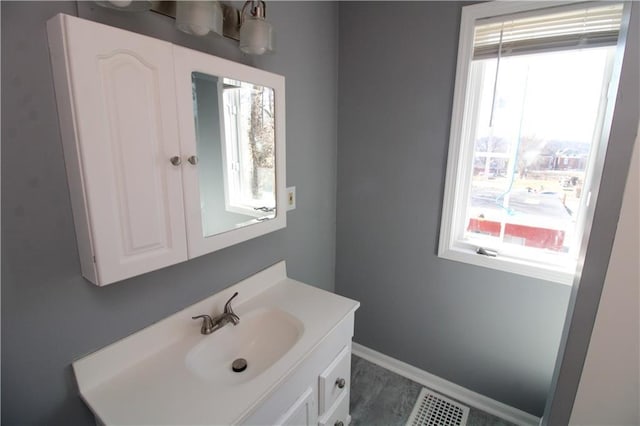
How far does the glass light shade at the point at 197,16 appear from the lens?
0.86 metres

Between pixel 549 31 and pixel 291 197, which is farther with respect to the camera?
pixel 291 197

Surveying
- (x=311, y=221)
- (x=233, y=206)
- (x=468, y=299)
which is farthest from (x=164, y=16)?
(x=468, y=299)

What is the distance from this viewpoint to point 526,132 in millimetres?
1440

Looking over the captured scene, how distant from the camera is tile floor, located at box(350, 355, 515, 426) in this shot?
1.62 metres

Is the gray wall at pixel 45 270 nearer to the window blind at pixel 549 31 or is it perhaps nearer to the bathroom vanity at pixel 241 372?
the bathroom vanity at pixel 241 372

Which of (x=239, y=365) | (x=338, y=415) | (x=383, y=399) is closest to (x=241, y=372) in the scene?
(x=239, y=365)

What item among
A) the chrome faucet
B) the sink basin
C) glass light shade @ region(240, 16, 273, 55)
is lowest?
the sink basin

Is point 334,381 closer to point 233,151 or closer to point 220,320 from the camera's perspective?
point 220,320

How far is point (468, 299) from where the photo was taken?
5.39 feet

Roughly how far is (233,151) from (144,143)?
0.38 metres

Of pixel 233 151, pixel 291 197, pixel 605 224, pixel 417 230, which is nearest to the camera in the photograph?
pixel 605 224

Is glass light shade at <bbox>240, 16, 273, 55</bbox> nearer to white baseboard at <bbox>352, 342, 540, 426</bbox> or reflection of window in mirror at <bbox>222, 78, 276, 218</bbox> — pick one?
reflection of window in mirror at <bbox>222, 78, 276, 218</bbox>

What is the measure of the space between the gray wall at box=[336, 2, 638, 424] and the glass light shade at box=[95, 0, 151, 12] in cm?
122

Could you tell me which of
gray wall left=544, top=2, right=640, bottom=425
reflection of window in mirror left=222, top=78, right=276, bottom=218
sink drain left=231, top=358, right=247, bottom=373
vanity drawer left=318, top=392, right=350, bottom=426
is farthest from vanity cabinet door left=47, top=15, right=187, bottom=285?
gray wall left=544, top=2, right=640, bottom=425
